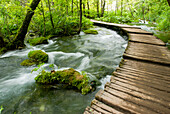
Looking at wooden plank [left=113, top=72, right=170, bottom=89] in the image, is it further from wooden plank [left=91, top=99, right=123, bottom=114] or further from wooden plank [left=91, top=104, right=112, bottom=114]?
wooden plank [left=91, top=104, right=112, bottom=114]

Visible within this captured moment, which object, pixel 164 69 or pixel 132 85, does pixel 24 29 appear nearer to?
pixel 132 85

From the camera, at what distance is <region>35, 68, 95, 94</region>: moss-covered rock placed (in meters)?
3.31

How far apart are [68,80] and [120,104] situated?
6.22 ft

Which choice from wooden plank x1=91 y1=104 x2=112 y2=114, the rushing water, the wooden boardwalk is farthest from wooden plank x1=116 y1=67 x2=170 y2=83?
wooden plank x1=91 y1=104 x2=112 y2=114

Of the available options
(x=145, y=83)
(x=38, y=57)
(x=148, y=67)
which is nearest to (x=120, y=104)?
(x=145, y=83)

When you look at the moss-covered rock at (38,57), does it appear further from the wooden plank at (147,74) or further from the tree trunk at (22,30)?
the wooden plank at (147,74)

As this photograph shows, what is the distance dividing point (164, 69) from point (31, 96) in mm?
4428

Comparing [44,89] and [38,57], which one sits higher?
[38,57]

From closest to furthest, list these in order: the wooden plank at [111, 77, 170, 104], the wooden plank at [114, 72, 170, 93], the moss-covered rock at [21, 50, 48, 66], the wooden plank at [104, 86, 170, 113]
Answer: the wooden plank at [104, 86, 170, 113]
the wooden plank at [111, 77, 170, 104]
the wooden plank at [114, 72, 170, 93]
the moss-covered rock at [21, 50, 48, 66]

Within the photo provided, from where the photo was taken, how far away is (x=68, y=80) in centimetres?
354

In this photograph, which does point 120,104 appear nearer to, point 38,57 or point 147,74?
point 147,74

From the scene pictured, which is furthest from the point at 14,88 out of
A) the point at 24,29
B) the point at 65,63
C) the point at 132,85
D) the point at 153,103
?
the point at 24,29

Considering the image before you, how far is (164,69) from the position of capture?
3.51 meters

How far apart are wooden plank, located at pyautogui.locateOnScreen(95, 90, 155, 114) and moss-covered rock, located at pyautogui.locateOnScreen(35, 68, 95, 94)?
35.6 inches
